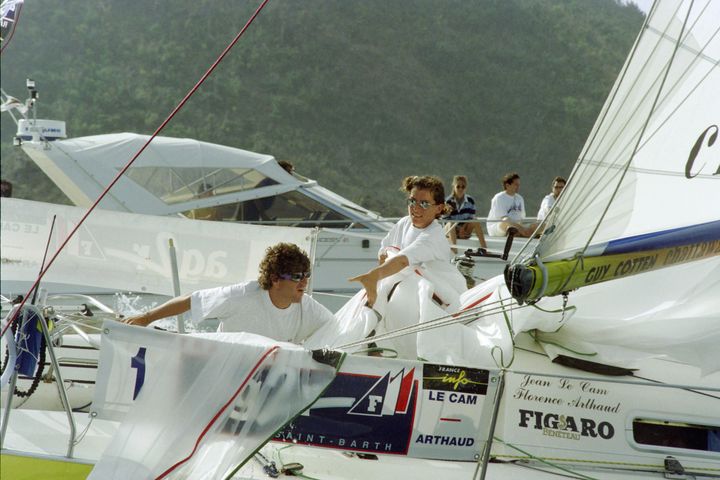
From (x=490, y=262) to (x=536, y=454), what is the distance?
579 cm

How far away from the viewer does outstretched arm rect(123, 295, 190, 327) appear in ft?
11.0

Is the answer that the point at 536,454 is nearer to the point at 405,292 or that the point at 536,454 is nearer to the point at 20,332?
the point at 405,292

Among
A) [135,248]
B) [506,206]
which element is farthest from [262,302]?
[506,206]

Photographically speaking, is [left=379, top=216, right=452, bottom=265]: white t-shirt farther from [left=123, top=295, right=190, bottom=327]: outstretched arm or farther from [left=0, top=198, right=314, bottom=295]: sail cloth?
[left=123, top=295, right=190, bottom=327]: outstretched arm

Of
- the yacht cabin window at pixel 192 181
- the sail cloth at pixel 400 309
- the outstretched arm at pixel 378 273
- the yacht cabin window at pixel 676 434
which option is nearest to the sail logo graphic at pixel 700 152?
the yacht cabin window at pixel 676 434

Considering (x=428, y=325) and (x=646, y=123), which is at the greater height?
(x=646, y=123)

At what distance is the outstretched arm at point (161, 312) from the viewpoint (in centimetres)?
337

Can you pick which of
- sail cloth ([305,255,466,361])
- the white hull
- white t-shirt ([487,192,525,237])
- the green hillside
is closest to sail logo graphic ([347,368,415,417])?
the white hull

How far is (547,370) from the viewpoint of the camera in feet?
11.8

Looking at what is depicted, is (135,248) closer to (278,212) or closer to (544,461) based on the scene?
(544,461)

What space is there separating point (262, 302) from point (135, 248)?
5.27 ft

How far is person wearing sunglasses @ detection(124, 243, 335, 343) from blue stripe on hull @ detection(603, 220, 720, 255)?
1236 millimetres

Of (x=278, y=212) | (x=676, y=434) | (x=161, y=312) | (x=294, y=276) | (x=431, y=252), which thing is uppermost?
(x=278, y=212)

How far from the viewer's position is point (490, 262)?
9.05m
